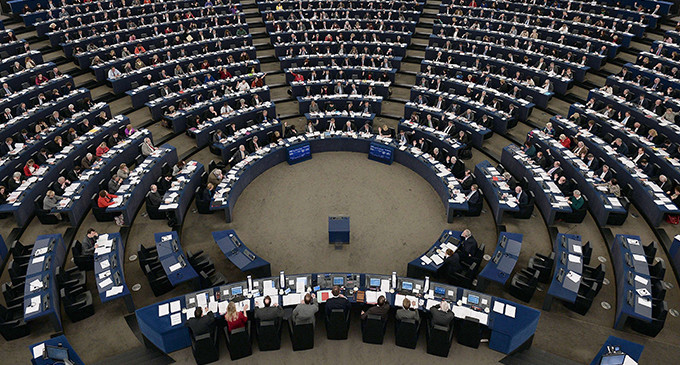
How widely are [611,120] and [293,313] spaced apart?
1775cm

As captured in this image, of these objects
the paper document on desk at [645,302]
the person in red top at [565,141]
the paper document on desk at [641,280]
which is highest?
the person in red top at [565,141]

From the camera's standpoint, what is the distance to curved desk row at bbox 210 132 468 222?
18078 mm

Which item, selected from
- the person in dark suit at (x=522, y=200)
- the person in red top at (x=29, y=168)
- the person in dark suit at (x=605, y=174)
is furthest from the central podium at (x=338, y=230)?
the person in red top at (x=29, y=168)

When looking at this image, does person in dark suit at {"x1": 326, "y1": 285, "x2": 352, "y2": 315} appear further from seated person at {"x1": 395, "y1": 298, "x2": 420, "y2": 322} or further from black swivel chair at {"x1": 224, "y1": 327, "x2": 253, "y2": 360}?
black swivel chair at {"x1": 224, "y1": 327, "x2": 253, "y2": 360}

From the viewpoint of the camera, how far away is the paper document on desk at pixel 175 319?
12.1 m

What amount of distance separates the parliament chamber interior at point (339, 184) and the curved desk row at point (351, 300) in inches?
2.4

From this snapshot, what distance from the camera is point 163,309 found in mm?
12391

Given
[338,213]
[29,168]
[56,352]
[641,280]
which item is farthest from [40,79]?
[641,280]

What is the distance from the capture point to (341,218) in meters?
17.0

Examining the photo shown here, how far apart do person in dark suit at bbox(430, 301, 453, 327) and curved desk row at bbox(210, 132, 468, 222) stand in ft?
20.3

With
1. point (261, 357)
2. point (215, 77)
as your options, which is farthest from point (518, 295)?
point (215, 77)

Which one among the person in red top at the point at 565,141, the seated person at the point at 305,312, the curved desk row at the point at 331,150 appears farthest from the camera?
the person in red top at the point at 565,141

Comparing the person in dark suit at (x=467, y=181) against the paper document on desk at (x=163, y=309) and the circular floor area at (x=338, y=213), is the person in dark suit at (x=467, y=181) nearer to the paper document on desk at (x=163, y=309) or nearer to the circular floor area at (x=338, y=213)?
the circular floor area at (x=338, y=213)

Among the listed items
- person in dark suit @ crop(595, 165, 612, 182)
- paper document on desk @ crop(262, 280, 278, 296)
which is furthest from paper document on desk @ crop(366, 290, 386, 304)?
person in dark suit @ crop(595, 165, 612, 182)
